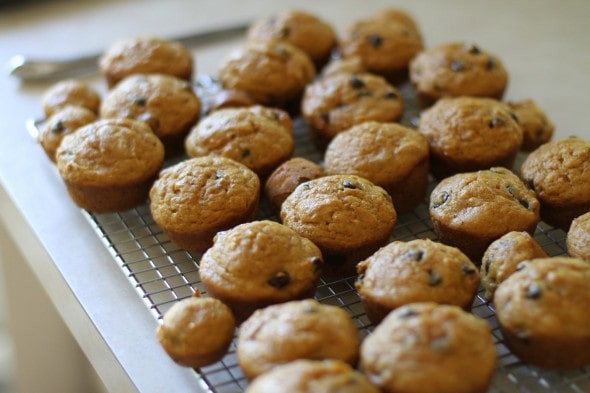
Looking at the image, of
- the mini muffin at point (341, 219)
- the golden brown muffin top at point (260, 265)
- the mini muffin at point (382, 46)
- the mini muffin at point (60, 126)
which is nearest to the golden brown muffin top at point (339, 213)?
the mini muffin at point (341, 219)

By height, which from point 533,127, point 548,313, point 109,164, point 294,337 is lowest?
point 533,127

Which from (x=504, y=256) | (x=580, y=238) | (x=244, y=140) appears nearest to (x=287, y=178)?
(x=244, y=140)

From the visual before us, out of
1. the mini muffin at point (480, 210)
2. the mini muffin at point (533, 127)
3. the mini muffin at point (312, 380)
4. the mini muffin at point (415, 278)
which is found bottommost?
the mini muffin at point (533, 127)

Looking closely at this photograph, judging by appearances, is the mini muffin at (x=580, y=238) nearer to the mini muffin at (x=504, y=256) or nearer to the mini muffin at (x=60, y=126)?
the mini muffin at (x=504, y=256)

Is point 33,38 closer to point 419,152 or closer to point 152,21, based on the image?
point 152,21

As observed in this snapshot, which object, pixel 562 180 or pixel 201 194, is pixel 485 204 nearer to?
pixel 562 180

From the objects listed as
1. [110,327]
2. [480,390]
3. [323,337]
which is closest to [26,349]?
[110,327]
